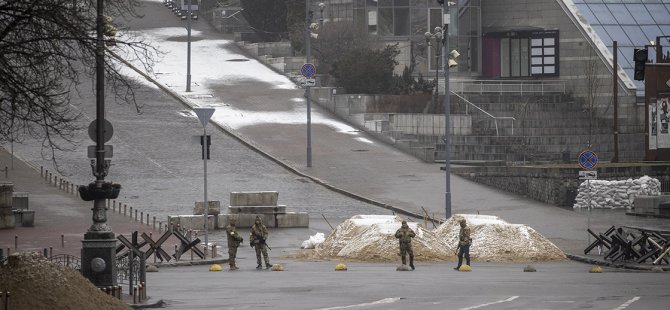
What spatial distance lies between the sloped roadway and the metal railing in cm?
791

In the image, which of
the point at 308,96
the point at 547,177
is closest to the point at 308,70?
the point at 308,96

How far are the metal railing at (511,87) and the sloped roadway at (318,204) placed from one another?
311 inches

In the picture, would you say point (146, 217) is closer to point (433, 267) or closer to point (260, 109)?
point (433, 267)

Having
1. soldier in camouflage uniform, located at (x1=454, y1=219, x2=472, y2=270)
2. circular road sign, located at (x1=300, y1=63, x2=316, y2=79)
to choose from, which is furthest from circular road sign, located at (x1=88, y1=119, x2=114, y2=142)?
circular road sign, located at (x1=300, y1=63, x2=316, y2=79)

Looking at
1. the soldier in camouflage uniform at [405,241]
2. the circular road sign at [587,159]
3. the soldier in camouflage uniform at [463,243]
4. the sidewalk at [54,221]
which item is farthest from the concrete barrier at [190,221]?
the soldier in camouflage uniform at [463,243]

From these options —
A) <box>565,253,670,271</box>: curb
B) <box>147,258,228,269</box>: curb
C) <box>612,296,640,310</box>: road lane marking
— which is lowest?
<box>565,253,670,271</box>: curb

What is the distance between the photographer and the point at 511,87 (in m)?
76.4

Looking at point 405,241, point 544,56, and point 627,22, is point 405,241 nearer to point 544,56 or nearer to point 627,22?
point 544,56

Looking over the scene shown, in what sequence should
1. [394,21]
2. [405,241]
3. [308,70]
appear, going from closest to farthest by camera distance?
[405,241] < [308,70] < [394,21]

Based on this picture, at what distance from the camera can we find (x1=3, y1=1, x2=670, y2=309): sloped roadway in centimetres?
2566

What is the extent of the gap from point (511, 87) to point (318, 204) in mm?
26975

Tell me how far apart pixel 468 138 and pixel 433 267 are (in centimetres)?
3193

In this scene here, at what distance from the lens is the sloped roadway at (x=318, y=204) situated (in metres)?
25.7

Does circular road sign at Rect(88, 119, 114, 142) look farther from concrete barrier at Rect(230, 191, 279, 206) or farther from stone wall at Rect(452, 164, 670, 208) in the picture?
stone wall at Rect(452, 164, 670, 208)
